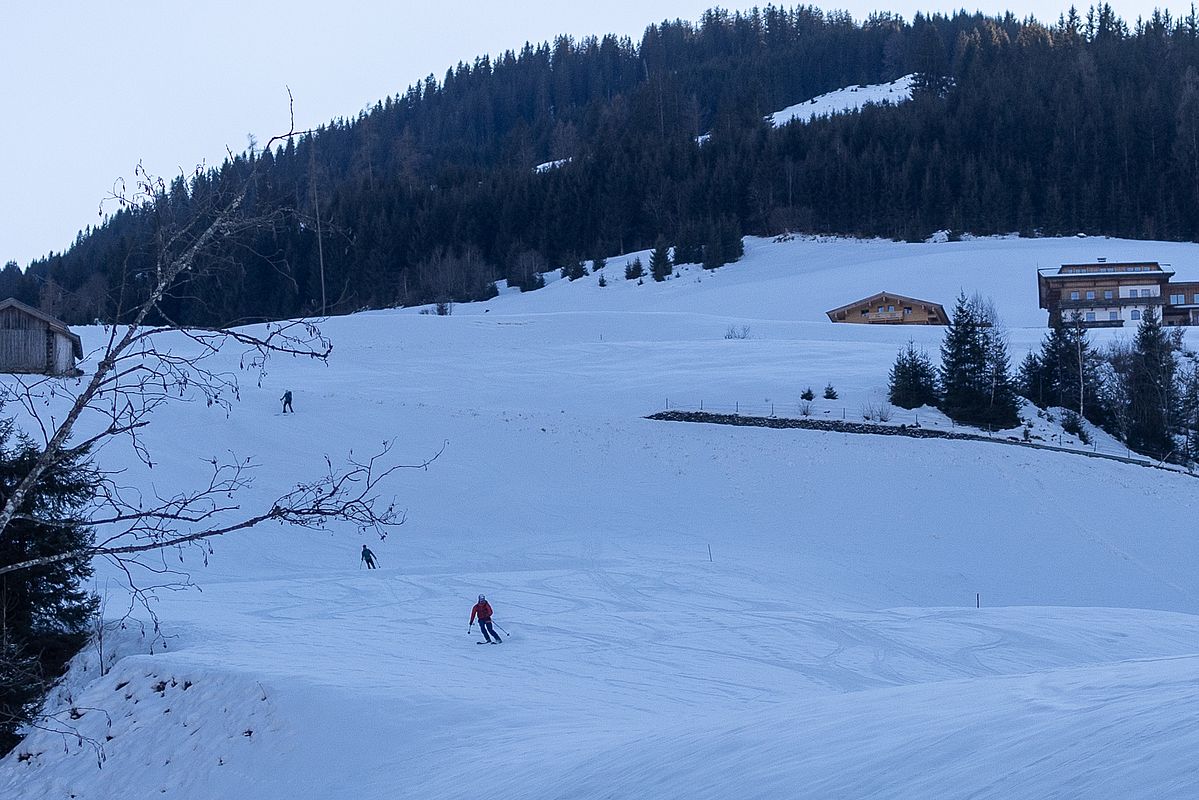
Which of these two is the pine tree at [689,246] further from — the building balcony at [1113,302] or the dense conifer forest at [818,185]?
the building balcony at [1113,302]

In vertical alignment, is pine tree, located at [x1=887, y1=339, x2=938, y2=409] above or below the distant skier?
above

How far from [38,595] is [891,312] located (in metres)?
60.8

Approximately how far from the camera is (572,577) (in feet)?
78.9

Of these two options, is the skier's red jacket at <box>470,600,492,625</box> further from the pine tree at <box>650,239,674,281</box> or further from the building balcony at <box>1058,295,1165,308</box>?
the pine tree at <box>650,239,674,281</box>

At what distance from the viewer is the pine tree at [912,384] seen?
4072 cm

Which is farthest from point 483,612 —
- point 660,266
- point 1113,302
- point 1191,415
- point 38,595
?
point 660,266

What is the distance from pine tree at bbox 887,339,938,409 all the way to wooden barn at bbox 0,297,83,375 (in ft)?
106

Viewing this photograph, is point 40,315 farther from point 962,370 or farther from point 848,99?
point 848,99

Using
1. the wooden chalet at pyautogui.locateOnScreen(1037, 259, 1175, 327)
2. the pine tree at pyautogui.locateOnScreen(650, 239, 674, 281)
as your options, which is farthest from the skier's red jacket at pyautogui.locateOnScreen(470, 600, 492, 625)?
the pine tree at pyautogui.locateOnScreen(650, 239, 674, 281)

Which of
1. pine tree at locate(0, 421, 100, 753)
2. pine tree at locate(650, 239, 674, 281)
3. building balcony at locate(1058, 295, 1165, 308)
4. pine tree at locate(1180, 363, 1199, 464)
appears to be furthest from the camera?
pine tree at locate(650, 239, 674, 281)

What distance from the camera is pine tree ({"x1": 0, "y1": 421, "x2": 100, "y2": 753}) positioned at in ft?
35.7

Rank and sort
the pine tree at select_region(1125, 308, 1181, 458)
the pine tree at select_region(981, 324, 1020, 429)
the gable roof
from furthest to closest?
the gable roof → the pine tree at select_region(981, 324, 1020, 429) → the pine tree at select_region(1125, 308, 1181, 458)

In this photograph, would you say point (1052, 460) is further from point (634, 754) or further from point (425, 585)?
point (634, 754)

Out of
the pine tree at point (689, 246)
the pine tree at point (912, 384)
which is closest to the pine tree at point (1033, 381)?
the pine tree at point (912, 384)
